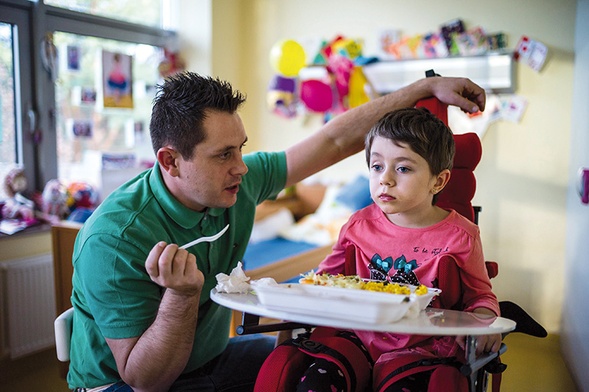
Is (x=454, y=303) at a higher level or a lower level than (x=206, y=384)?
higher

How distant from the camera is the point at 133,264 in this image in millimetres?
1601

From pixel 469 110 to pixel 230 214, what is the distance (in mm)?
836

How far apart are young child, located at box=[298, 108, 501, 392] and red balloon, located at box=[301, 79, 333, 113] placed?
123 inches

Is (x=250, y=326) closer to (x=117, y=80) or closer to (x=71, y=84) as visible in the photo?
(x=71, y=84)

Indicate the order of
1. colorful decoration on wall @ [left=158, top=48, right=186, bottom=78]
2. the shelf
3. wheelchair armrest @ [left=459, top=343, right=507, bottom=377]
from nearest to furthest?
wheelchair armrest @ [left=459, top=343, right=507, bottom=377]
the shelf
colorful decoration on wall @ [left=158, top=48, right=186, bottom=78]

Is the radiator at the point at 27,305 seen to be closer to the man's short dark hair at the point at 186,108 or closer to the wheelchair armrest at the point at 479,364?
the man's short dark hair at the point at 186,108

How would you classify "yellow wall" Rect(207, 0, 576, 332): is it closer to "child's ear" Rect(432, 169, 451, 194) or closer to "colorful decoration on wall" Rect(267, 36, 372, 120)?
"colorful decoration on wall" Rect(267, 36, 372, 120)

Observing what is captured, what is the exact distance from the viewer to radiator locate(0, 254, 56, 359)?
3443 mm

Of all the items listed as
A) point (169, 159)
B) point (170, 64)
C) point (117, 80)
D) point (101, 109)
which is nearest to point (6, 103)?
point (101, 109)

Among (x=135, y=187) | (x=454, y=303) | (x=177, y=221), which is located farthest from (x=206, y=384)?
(x=454, y=303)

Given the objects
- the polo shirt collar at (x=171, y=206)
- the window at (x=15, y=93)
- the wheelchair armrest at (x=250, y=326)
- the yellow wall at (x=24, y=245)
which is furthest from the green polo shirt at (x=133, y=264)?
the window at (x=15, y=93)

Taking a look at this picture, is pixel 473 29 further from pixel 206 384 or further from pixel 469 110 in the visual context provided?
pixel 206 384

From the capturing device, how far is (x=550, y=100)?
3.98m

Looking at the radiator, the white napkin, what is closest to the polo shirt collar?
the white napkin
